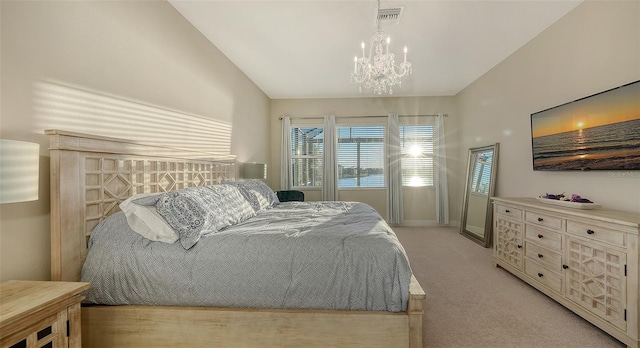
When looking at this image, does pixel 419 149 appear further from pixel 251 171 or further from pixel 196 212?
pixel 196 212

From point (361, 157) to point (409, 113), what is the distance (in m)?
1.33

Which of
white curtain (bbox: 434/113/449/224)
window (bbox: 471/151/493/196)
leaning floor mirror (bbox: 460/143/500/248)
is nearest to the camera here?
leaning floor mirror (bbox: 460/143/500/248)

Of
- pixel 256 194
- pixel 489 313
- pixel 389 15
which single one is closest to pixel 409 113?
pixel 389 15

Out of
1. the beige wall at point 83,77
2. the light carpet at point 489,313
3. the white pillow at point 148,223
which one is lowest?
the light carpet at point 489,313

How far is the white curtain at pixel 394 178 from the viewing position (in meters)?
5.36

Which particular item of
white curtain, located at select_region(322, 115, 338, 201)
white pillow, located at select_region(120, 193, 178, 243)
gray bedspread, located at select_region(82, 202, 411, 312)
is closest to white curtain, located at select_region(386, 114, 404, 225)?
white curtain, located at select_region(322, 115, 338, 201)

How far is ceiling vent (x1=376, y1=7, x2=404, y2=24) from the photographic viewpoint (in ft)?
7.98

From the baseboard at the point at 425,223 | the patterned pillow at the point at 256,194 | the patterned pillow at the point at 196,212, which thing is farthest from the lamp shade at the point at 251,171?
the baseboard at the point at 425,223

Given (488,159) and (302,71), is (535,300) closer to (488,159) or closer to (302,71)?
(488,159)

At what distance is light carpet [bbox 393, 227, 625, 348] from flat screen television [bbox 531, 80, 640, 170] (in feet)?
4.18

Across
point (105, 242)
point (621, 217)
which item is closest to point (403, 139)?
point (621, 217)

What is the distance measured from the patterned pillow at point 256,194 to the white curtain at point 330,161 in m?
2.19

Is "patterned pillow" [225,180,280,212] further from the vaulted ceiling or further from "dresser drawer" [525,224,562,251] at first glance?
"dresser drawer" [525,224,562,251]

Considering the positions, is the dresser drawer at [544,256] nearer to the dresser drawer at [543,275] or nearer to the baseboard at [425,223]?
the dresser drawer at [543,275]
